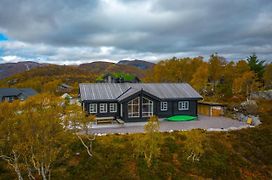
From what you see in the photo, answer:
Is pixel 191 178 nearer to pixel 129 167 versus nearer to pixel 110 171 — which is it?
pixel 129 167

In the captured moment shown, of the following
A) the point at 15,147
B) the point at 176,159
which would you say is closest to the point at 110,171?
the point at 176,159

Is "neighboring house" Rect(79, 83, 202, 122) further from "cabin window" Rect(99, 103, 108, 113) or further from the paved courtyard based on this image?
the paved courtyard

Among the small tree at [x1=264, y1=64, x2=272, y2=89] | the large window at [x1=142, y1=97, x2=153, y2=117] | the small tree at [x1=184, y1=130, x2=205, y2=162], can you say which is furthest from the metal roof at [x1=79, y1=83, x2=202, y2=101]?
the small tree at [x1=264, y1=64, x2=272, y2=89]

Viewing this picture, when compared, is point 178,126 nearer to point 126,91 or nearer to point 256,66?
point 126,91

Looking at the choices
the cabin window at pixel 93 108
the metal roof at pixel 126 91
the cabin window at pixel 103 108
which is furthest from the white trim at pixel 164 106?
the cabin window at pixel 93 108

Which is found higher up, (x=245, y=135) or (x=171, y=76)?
(x=171, y=76)
